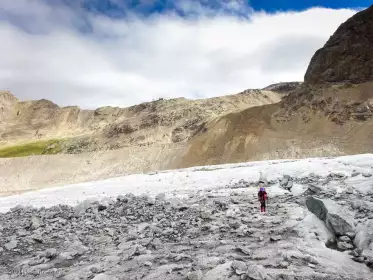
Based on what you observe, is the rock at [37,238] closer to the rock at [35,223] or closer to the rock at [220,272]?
the rock at [35,223]

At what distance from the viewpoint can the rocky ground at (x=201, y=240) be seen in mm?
9250

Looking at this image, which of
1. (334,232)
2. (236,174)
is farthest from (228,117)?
(334,232)

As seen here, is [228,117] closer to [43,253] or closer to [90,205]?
[90,205]

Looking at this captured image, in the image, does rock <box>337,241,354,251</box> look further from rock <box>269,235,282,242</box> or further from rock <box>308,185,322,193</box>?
rock <box>308,185,322,193</box>

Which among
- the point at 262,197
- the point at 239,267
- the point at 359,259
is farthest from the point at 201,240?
the point at 359,259

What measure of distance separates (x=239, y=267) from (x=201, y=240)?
299 cm

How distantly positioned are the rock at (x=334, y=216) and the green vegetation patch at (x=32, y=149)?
3375 inches

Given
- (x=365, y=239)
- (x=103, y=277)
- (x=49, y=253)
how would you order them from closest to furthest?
(x=103, y=277) → (x=365, y=239) → (x=49, y=253)

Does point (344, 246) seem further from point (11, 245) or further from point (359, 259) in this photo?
point (11, 245)

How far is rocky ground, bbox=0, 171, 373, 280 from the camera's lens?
30.3 ft

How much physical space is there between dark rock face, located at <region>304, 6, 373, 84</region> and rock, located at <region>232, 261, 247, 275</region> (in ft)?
196

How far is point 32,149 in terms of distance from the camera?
10238cm

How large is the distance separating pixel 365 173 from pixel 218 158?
42.9m

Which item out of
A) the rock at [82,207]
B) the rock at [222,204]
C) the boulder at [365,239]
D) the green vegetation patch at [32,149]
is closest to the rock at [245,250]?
the boulder at [365,239]
